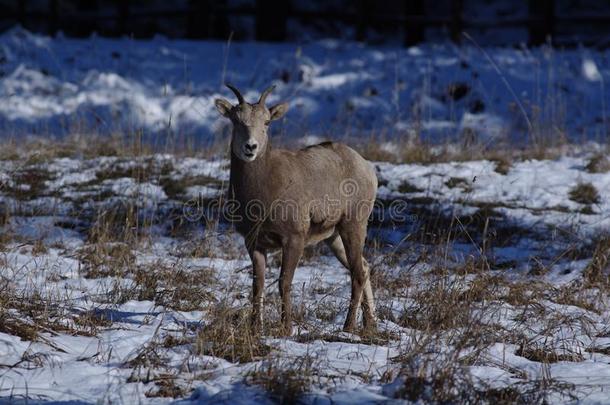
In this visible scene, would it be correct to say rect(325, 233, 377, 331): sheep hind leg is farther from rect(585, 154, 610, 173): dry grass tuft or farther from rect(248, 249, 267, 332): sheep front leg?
rect(585, 154, 610, 173): dry grass tuft

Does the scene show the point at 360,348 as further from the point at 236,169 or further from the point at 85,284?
the point at 85,284

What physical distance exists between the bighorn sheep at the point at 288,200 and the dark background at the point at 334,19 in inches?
554

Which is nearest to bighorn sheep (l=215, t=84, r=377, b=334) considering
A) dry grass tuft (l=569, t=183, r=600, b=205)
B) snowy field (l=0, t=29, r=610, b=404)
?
snowy field (l=0, t=29, r=610, b=404)

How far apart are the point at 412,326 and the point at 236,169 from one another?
1545mm

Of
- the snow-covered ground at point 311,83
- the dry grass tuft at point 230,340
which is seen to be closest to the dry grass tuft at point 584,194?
the snow-covered ground at point 311,83

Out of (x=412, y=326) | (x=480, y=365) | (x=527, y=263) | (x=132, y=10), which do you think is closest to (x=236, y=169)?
(x=412, y=326)

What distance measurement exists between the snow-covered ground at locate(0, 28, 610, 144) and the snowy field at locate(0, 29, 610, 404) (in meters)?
0.26

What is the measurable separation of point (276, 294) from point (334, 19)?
17402mm

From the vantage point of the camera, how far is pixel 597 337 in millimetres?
5809

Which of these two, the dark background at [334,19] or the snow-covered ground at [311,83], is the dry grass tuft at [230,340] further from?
the dark background at [334,19]

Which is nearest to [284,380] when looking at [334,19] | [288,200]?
[288,200]

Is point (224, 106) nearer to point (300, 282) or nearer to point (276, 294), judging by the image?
point (276, 294)

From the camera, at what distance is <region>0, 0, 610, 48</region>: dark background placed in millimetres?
20172

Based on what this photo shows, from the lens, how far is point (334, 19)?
22766 millimetres
